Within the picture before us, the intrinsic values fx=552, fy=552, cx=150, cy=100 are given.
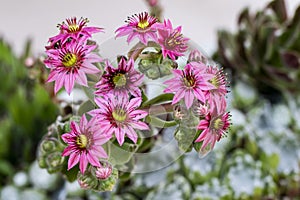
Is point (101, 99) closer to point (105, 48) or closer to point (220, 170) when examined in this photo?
point (105, 48)

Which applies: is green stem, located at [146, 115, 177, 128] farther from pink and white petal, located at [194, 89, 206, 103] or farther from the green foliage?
the green foliage

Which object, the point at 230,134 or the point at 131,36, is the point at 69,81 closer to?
the point at 131,36


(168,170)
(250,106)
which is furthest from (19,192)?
(250,106)

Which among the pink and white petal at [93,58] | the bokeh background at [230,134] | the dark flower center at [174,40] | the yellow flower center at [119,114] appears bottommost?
the bokeh background at [230,134]

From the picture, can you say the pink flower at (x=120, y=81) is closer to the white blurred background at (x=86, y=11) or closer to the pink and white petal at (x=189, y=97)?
the pink and white petal at (x=189, y=97)

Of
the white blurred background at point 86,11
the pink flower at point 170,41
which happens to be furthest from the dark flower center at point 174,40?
the white blurred background at point 86,11

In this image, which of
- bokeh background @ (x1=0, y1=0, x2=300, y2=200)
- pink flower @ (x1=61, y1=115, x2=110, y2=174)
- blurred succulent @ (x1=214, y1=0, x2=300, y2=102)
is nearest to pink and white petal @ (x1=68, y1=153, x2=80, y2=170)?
pink flower @ (x1=61, y1=115, x2=110, y2=174)

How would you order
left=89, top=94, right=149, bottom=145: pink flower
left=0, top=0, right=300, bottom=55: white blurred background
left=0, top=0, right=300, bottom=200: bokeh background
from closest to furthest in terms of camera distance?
left=89, top=94, right=149, bottom=145: pink flower → left=0, top=0, right=300, bottom=200: bokeh background → left=0, top=0, right=300, bottom=55: white blurred background
